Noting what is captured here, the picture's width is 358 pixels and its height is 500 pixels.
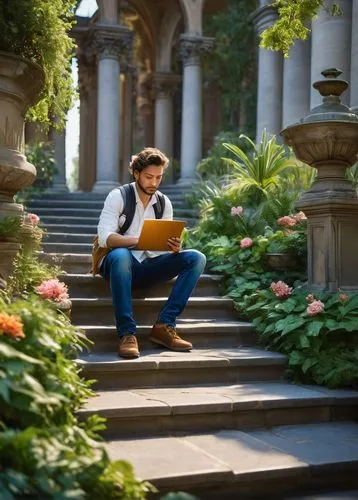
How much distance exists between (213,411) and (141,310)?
172cm

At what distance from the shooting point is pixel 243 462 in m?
3.58

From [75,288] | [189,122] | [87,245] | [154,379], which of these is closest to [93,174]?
[189,122]

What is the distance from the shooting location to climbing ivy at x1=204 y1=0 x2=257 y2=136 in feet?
63.2

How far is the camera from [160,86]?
2055 centimetres

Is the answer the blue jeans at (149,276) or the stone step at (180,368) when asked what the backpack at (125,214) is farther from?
the stone step at (180,368)

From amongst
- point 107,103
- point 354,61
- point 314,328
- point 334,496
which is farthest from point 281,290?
point 107,103

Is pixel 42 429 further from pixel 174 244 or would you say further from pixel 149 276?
pixel 149 276

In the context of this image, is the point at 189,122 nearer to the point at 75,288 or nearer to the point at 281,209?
the point at 281,209

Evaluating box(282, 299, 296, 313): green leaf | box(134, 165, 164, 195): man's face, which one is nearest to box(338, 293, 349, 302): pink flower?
box(282, 299, 296, 313): green leaf

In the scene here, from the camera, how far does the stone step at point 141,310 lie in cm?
566

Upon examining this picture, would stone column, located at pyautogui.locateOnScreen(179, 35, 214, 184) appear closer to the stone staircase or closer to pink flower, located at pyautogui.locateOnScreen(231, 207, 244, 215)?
pink flower, located at pyautogui.locateOnScreen(231, 207, 244, 215)

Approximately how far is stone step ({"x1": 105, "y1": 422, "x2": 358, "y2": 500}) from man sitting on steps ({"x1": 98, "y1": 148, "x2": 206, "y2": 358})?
115 centimetres

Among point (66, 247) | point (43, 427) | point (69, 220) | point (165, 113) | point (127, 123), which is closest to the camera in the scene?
point (43, 427)

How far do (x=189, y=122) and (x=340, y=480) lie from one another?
13527mm
